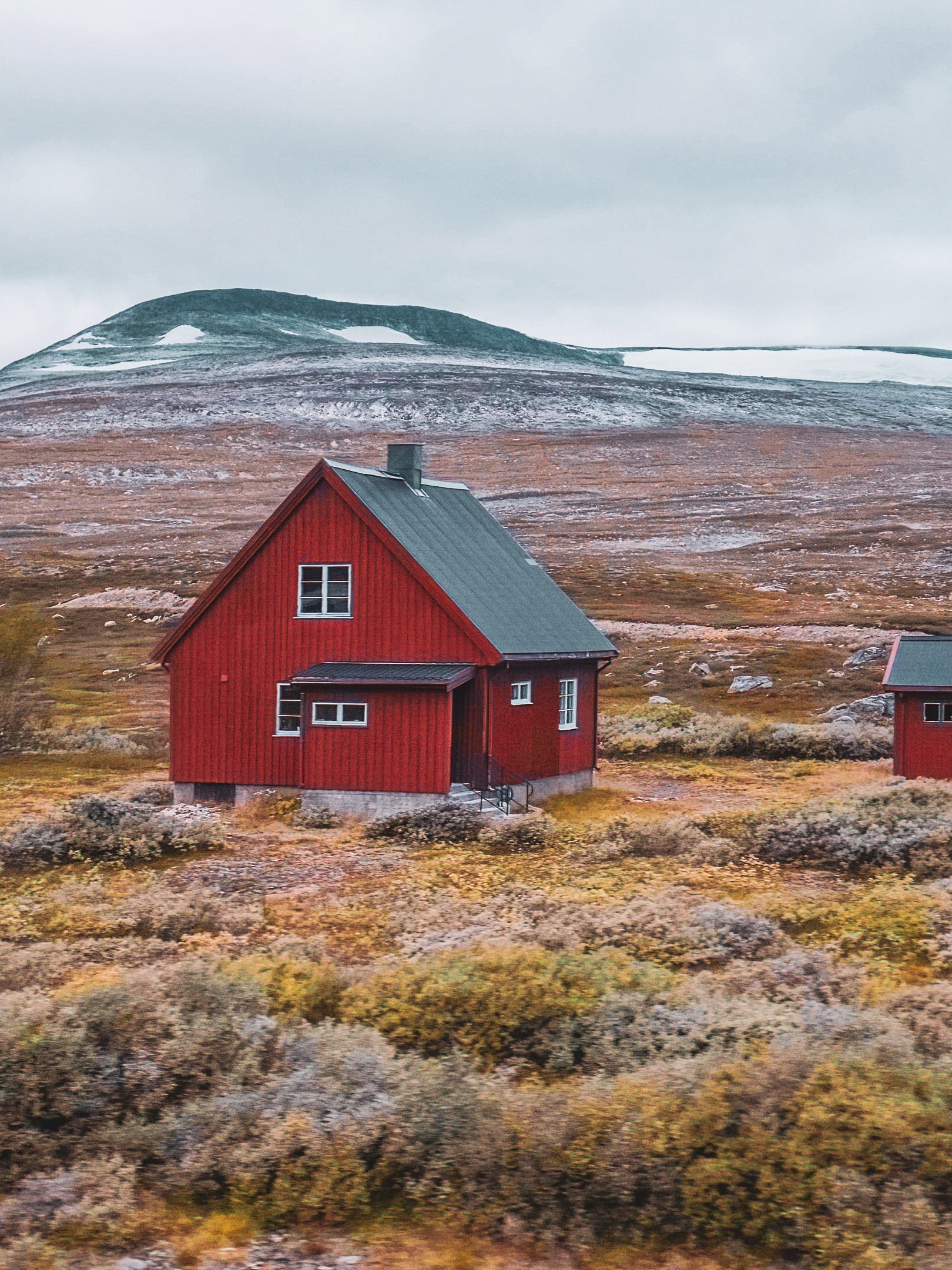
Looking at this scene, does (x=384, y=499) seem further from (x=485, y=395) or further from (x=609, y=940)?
(x=485, y=395)

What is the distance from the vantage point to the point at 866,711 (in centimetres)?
4903

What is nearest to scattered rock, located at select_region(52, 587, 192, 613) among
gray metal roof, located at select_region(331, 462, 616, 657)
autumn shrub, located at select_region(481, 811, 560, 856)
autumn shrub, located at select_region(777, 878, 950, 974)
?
gray metal roof, located at select_region(331, 462, 616, 657)

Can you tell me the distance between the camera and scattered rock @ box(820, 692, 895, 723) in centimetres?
4828

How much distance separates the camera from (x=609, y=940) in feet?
58.1

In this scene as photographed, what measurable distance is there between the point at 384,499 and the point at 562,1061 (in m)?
19.5

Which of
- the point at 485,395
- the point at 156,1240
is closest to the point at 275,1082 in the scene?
the point at 156,1240

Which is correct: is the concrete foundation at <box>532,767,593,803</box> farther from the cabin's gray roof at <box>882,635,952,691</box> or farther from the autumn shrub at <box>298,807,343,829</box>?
the cabin's gray roof at <box>882,635,952,691</box>

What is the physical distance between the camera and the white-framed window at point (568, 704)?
33.1m

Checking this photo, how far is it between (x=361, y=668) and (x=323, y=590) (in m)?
2.11

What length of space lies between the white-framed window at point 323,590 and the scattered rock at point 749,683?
1147 inches

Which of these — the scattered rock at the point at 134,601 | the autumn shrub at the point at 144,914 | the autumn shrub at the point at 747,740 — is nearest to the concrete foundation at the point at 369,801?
the autumn shrub at the point at 144,914

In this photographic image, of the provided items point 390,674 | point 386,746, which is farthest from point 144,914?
point 390,674

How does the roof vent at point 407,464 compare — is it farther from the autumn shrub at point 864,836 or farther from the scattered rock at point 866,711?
the scattered rock at point 866,711

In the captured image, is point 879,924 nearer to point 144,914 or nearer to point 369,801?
point 144,914
